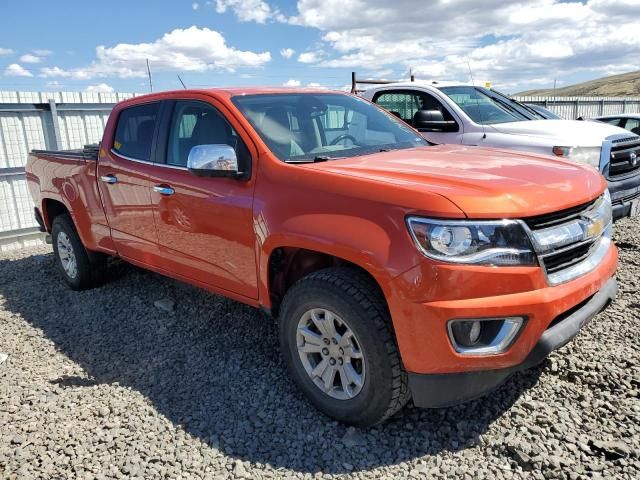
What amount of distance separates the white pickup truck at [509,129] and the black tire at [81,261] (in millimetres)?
3491

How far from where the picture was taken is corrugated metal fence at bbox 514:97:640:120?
17853mm

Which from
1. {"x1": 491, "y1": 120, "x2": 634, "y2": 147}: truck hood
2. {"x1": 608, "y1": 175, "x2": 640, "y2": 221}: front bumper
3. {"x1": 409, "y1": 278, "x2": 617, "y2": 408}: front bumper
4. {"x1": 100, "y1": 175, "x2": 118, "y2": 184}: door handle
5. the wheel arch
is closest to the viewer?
{"x1": 409, "y1": 278, "x2": 617, "y2": 408}: front bumper

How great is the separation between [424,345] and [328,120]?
1981mm

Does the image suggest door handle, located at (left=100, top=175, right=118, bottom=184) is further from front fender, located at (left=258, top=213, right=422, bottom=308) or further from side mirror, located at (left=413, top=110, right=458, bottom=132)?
side mirror, located at (left=413, top=110, right=458, bottom=132)

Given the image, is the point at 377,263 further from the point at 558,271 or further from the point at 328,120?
the point at 328,120

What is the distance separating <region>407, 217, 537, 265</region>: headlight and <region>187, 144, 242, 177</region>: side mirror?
1.31 metres

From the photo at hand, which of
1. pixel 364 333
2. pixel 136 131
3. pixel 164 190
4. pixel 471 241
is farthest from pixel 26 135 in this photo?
pixel 471 241

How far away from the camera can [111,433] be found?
290 centimetres

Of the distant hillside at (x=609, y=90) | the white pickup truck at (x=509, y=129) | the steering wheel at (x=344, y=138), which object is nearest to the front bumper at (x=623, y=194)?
the white pickup truck at (x=509, y=129)

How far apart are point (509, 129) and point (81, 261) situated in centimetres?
487

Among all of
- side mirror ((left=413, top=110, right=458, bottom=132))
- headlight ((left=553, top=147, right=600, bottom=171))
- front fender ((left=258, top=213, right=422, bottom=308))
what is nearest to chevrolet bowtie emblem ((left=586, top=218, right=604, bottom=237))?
front fender ((left=258, top=213, right=422, bottom=308))

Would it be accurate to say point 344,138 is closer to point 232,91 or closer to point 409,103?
point 232,91

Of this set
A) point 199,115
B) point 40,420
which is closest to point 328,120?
point 199,115

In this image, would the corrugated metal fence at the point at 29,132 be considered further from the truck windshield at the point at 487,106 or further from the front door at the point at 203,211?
the truck windshield at the point at 487,106
